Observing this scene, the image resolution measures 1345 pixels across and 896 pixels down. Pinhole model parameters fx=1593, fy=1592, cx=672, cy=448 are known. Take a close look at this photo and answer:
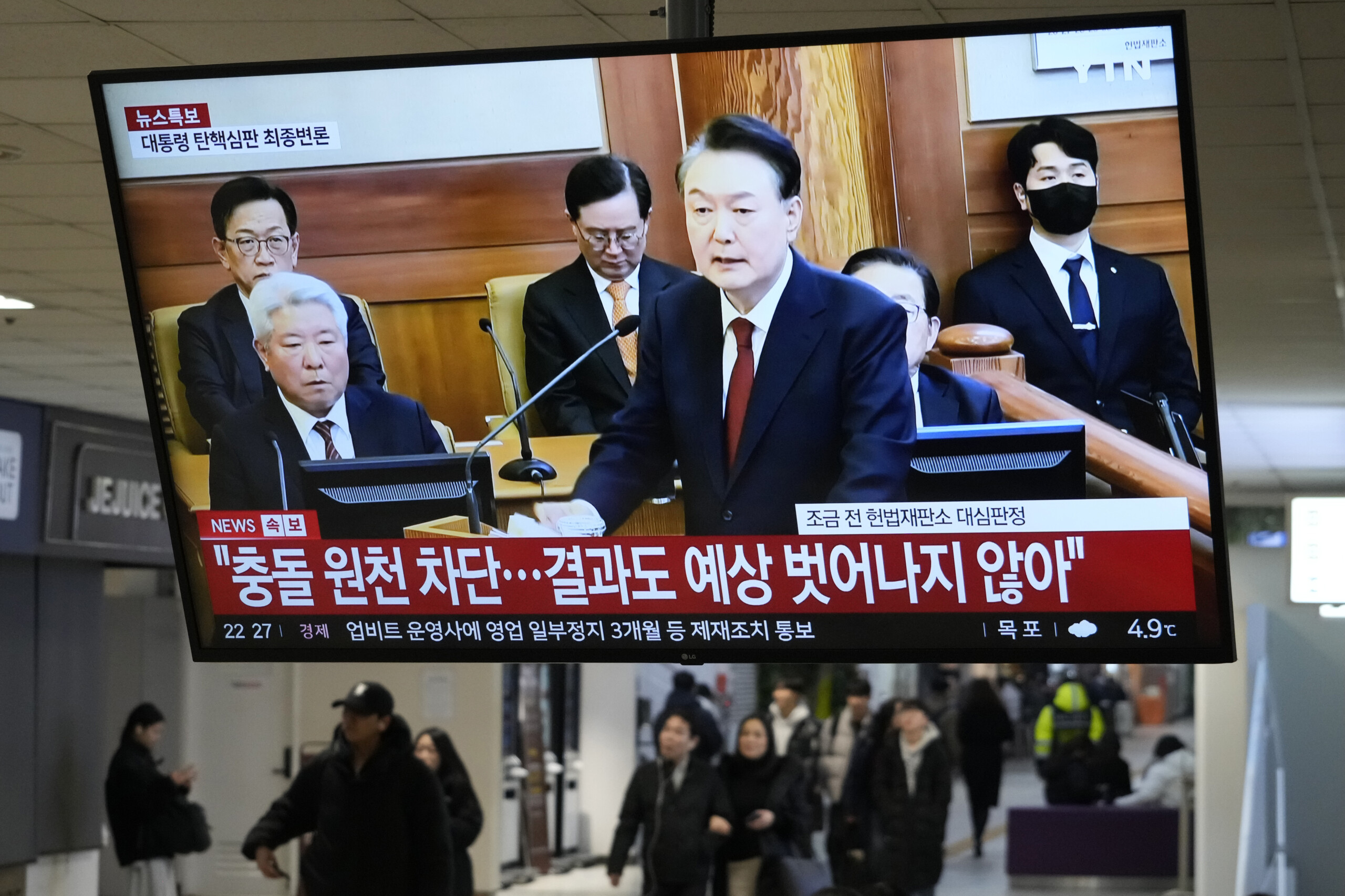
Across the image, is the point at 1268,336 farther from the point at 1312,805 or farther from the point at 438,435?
the point at 438,435

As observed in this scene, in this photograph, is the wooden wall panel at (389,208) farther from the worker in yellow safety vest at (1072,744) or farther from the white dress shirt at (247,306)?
the worker in yellow safety vest at (1072,744)

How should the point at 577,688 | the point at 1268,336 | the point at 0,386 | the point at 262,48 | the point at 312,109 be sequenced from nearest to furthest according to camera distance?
the point at 312,109
the point at 262,48
the point at 1268,336
the point at 0,386
the point at 577,688

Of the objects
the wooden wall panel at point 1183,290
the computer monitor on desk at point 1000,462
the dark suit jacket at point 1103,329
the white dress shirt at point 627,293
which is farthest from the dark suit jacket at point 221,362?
the wooden wall panel at point 1183,290

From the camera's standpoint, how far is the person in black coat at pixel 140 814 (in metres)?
9.20

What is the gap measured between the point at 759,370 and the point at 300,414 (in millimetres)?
893

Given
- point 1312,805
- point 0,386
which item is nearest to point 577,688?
point 0,386

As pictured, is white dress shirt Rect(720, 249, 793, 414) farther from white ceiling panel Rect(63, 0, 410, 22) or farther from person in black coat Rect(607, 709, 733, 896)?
person in black coat Rect(607, 709, 733, 896)

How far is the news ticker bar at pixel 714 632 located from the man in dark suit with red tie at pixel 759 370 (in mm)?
195

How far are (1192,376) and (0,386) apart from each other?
795cm

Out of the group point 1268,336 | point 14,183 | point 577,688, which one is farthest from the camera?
point 577,688

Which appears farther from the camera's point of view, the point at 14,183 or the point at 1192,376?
the point at 14,183

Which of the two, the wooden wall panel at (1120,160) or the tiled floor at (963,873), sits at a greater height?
the wooden wall panel at (1120,160)

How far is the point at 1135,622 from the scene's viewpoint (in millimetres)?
2756

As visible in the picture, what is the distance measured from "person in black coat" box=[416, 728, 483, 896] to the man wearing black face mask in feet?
14.7
